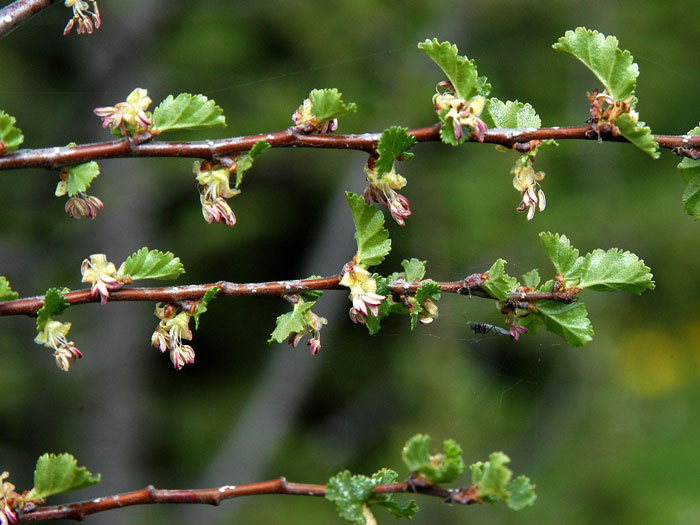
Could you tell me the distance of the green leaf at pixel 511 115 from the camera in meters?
1.06

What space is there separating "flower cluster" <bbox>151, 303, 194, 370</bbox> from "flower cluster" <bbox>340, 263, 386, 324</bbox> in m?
0.24

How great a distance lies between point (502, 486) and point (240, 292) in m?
0.45

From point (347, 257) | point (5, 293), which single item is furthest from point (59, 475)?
point (347, 257)

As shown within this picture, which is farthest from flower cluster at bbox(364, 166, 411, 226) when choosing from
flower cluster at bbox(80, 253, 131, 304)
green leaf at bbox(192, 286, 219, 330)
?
flower cluster at bbox(80, 253, 131, 304)

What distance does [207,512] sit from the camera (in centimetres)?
446

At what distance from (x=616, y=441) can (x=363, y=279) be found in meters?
3.97

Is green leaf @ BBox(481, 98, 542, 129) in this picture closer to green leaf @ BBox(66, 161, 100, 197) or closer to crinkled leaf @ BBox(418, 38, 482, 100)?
crinkled leaf @ BBox(418, 38, 482, 100)

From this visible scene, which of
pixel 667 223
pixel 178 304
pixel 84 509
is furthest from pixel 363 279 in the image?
pixel 667 223

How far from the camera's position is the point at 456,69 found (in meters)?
0.97

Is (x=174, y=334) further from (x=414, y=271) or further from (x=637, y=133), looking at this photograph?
(x=637, y=133)

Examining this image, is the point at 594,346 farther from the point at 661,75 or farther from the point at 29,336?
the point at 29,336

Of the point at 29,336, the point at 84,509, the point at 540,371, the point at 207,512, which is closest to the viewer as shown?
the point at 84,509

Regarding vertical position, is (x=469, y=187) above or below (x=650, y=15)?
below

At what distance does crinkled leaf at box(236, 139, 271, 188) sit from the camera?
35.4 inches
